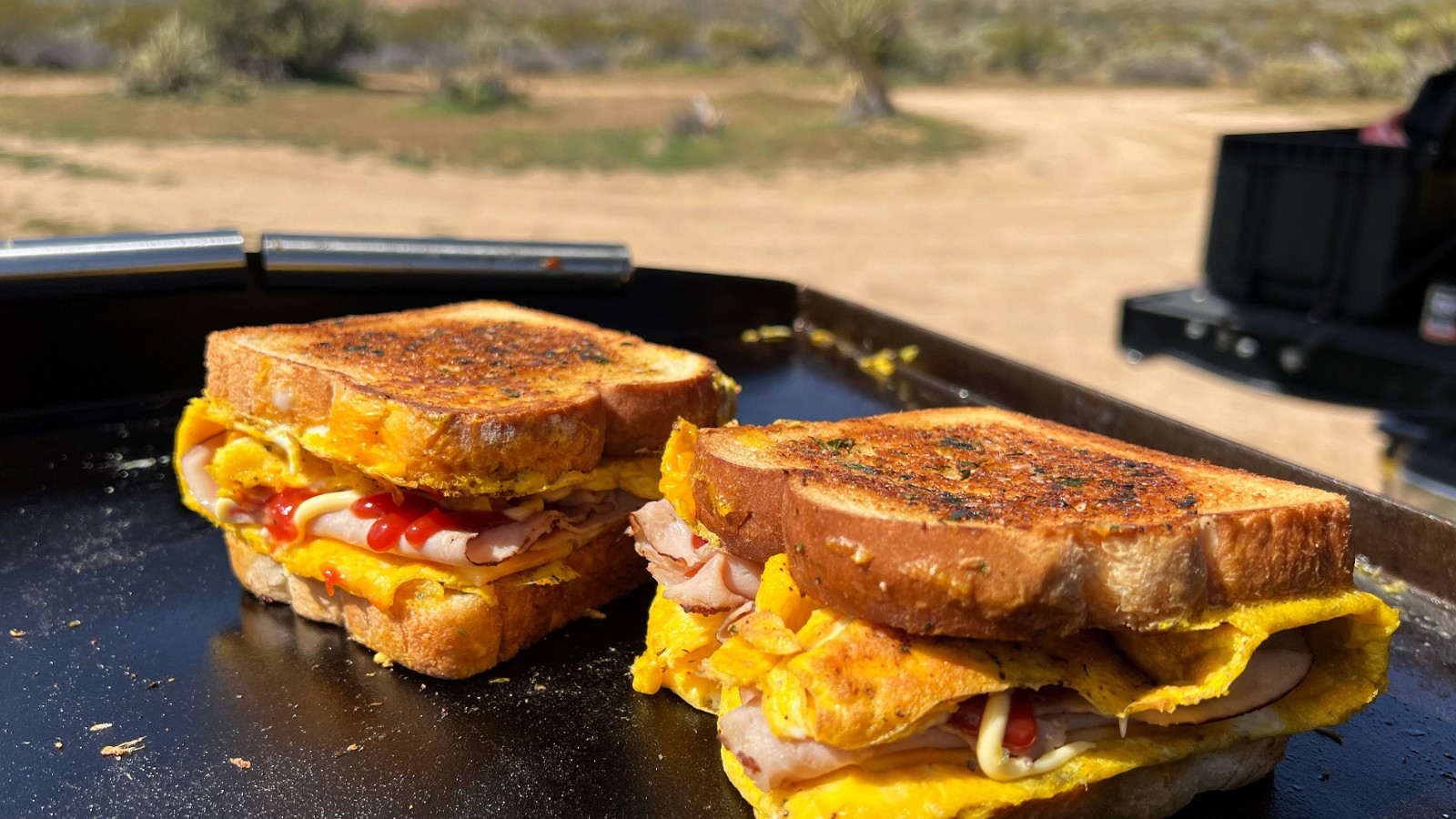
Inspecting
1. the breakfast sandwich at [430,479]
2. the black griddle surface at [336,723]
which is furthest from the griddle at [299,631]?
the breakfast sandwich at [430,479]

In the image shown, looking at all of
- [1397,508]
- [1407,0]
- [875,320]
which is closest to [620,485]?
[1397,508]

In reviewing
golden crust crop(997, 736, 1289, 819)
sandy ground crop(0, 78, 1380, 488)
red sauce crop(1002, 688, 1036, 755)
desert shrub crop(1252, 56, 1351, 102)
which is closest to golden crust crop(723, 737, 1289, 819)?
golden crust crop(997, 736, 1289, 819)

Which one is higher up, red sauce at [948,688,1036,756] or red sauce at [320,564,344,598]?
red sauce at [948,688,1036,756]

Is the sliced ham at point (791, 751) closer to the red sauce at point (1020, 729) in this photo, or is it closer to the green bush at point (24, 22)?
the red sauce at point (1020, 729)

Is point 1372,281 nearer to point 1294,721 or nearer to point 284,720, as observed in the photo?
point 1294,721

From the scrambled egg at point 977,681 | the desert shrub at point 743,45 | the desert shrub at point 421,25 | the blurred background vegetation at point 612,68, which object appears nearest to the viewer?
the scrambled egg at point 977,681

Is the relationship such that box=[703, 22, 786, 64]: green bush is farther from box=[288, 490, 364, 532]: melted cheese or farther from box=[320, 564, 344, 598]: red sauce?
box=[320, 564, 344, 598]: red sauce
